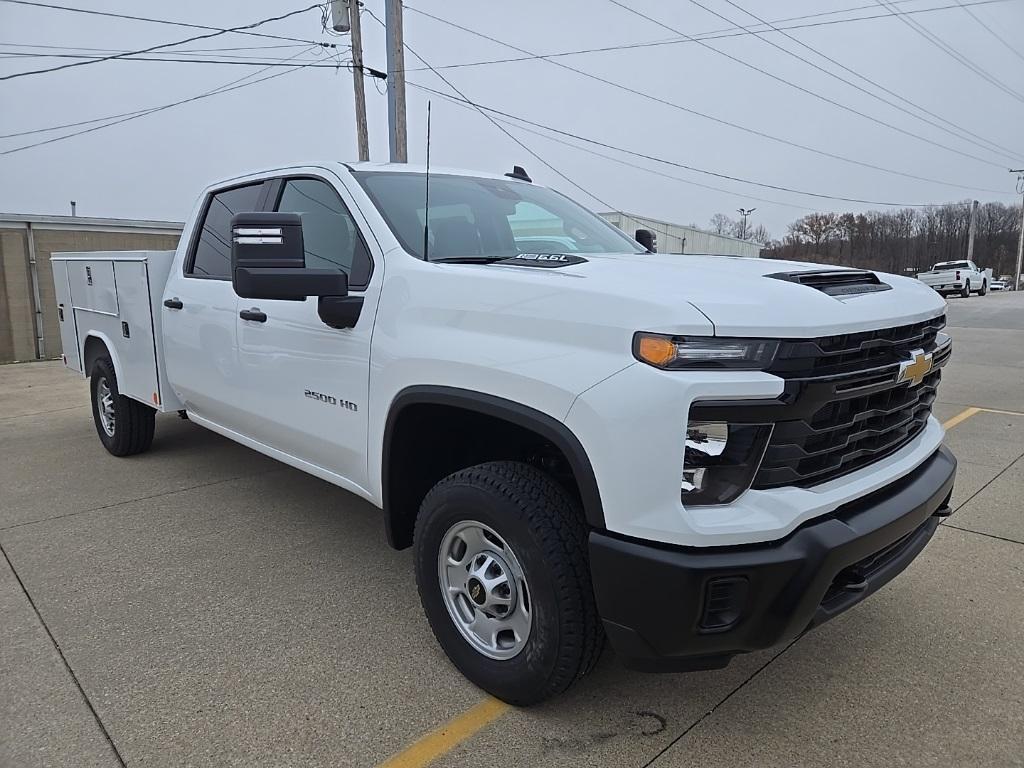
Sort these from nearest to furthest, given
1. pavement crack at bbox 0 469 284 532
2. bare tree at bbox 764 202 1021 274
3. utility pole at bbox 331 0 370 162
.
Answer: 1. pavement crack at bbox 0 469 284 532
2. utility pole at bbox 331 0 370 162
3. bare tree at bbox 764 202 1021 274

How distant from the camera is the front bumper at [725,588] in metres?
1.96

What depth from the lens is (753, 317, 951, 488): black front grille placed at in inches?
78.5

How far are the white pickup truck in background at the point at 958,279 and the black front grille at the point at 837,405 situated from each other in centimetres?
3540

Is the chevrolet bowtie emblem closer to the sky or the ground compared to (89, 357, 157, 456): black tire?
closer to the sky

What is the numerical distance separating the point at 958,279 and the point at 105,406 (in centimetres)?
3598

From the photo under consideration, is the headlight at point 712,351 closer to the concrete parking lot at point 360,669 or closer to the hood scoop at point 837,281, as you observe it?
the hood scoop at point 837,281

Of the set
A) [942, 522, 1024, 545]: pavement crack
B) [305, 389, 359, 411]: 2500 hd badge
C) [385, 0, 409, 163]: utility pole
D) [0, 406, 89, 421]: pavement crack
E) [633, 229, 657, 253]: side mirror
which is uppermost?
[385, 0, 409, 163]: utility pole

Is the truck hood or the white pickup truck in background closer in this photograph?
the truck hood

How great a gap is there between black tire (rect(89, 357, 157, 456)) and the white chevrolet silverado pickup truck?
245cm

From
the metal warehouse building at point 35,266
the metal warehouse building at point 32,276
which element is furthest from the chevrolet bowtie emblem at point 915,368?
the metal warehouse building at point 32,276

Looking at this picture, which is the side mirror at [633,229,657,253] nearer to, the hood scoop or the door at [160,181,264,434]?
the hood scoop

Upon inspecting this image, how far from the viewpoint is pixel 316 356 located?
326 cm

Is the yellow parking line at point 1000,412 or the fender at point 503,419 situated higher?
the fender at point 503,419

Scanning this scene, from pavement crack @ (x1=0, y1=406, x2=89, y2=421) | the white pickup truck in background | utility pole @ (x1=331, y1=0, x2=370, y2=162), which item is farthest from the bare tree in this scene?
pavement crack @ (x1=0, y1=406, x2=89, y2=421)
